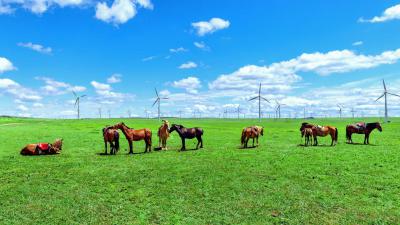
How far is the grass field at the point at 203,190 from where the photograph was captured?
43.2ft

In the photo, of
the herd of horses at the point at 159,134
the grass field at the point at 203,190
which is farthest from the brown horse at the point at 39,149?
the grass field at the point at 203,190

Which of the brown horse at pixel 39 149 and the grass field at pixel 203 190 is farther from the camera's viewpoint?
the brown horse at pixel 39 149

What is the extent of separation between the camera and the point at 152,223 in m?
12.6

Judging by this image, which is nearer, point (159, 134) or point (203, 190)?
point (203, 190)

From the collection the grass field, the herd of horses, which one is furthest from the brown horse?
A: the grass field

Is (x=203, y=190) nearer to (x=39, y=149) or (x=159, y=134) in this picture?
(x=159, y=134)

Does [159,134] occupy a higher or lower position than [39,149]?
higher

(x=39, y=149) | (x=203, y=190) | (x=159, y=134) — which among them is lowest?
(x=203, y=190)

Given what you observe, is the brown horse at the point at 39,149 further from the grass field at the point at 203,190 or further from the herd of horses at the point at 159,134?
the grass field at the point at 203,190

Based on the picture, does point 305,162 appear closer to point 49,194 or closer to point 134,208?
point 134,208

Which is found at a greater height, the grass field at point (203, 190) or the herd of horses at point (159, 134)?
the herd of horses at point (159, 134)

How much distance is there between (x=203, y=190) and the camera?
52.6 feet

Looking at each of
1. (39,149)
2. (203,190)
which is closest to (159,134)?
(39,149)

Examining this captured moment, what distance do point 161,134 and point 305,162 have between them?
40.4 ft
